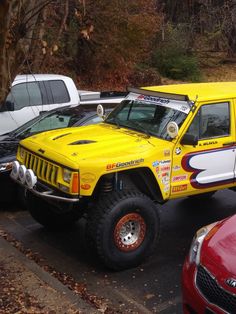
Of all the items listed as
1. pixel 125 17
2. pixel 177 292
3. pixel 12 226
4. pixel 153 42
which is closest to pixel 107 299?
pixel 177 292

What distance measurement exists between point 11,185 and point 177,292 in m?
3.08

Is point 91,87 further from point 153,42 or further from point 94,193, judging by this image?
point 94,193

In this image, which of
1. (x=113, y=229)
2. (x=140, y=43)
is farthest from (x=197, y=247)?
(x=140, y=43)

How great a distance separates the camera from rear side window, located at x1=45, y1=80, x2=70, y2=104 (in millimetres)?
10254

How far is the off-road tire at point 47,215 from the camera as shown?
6.39m

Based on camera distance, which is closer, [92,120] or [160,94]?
[160,94]

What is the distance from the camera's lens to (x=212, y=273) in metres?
3.71

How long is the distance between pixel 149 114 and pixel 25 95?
442 cm

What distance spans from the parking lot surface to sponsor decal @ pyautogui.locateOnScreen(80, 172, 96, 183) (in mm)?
1063

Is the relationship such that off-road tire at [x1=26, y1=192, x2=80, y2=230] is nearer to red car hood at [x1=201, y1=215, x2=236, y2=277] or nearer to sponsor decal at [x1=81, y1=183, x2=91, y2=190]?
sponsor decal at [x1=81, y1=183, x2=91, y2=190]

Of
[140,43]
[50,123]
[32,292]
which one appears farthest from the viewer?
[140,43]

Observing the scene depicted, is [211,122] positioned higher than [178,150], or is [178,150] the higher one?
[211,122]

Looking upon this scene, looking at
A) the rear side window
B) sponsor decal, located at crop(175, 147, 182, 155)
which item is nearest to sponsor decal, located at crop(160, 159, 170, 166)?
sponsor decal, located at crop(175, 147, 182, 155)

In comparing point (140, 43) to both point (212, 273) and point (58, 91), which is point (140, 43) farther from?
point (212, 273)
